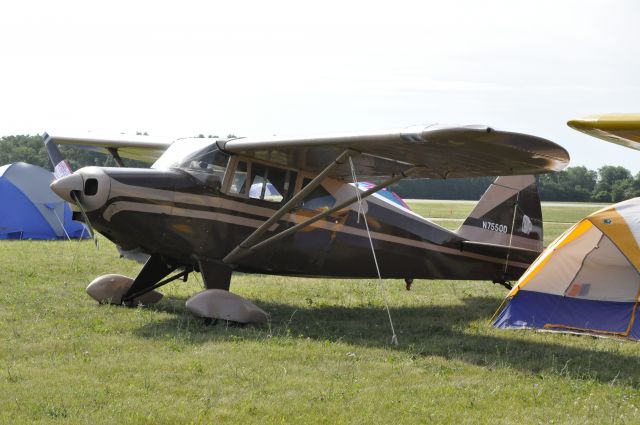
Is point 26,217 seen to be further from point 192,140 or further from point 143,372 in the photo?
point 143,372

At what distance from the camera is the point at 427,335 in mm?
8789

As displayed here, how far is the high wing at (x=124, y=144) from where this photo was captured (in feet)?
41.1

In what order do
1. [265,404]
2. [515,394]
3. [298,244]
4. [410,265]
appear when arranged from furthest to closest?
[410,265], [298,244], [515,394], [265,404]

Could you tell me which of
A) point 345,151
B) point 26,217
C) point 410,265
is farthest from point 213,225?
point 26,217

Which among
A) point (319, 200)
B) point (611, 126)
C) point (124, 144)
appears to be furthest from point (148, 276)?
point (611, 126)

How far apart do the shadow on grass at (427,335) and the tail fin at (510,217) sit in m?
1.56

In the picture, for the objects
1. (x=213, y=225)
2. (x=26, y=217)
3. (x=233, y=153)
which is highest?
(x=233, y=153)

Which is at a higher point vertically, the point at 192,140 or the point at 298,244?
the point at 192,140

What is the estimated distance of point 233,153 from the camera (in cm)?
955

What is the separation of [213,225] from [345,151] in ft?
6.60

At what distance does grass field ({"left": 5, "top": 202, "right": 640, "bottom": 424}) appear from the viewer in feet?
17.7

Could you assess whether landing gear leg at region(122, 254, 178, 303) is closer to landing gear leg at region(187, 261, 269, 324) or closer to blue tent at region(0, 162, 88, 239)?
landing gear leg at region(187, 261, 269, 324)

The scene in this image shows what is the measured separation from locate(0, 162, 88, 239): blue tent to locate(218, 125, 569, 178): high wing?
44.2 ft

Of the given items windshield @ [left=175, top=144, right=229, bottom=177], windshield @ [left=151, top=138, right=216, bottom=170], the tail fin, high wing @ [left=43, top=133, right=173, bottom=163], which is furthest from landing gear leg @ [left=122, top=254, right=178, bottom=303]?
the tail fin
